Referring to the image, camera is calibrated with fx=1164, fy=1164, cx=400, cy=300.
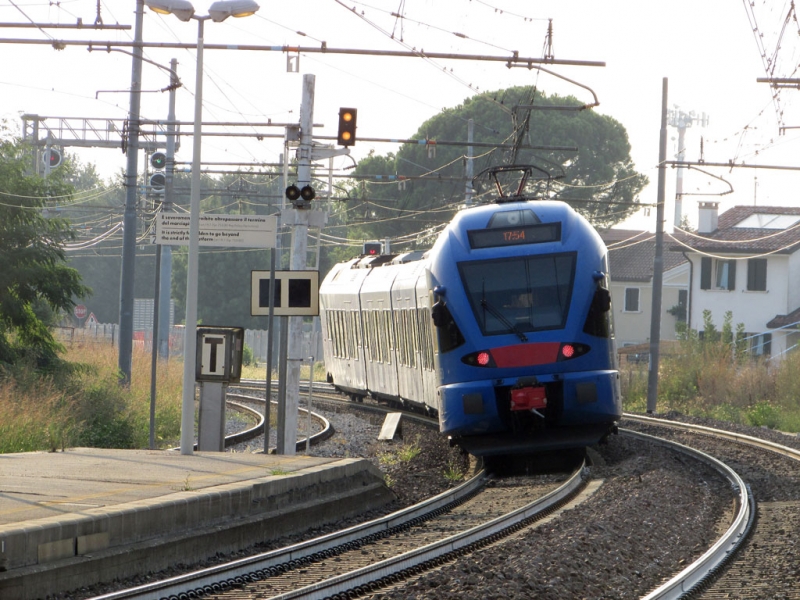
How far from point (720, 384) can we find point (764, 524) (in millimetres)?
20696

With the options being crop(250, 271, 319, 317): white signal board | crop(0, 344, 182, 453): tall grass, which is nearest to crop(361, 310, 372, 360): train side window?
crop(0, 344, 182, 453): tall grass

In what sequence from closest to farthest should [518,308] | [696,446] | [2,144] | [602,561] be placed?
[602,561]
[518,308]
[696,446]
[2,144]

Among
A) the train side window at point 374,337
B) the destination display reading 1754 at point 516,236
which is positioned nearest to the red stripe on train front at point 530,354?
the destination display reading 1754 at point 516,236

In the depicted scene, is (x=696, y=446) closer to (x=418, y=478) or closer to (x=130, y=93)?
(x=418, y=478)

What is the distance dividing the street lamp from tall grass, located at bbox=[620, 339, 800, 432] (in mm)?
17274

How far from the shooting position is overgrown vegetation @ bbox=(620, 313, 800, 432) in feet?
94.2

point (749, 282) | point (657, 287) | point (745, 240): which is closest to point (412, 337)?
point (657, 287)

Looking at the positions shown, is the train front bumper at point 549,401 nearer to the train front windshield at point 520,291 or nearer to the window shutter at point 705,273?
the train front windshield at point 520,291

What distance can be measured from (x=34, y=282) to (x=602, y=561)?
1864cm

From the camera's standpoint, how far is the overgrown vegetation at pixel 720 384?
94.2 ft

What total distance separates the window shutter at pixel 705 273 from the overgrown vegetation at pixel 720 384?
47.8 feet

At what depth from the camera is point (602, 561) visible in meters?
8.63

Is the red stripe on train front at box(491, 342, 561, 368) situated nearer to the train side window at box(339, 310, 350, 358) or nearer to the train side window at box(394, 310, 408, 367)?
the train side window at box(394, 310, 408, 367)

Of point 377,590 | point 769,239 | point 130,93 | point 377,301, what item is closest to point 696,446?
point 377,301
